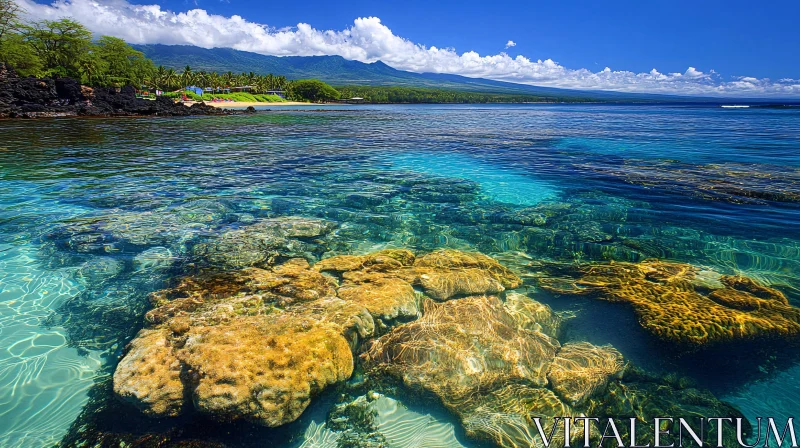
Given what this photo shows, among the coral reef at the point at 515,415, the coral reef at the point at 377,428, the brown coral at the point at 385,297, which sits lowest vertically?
the coral reef at the point at 377,428

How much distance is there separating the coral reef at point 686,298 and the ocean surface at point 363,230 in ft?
0.89

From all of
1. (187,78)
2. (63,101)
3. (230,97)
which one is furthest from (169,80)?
(63,101)

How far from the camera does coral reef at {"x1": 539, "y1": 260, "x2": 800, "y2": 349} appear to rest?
5570 mm

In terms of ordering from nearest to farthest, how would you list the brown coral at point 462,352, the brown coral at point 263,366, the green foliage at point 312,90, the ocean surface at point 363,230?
the brown coral at point 263,366 → the ocean surface at point 363,230 → the brown coral at point 462,352 → the green foliage at point 312,90

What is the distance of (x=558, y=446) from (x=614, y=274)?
15.0 feet

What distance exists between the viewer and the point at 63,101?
52.4 metres

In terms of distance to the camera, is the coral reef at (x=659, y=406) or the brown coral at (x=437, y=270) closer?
the coral reef at (x=659, y=406)

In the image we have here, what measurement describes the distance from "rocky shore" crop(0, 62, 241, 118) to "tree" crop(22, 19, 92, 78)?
20.5m

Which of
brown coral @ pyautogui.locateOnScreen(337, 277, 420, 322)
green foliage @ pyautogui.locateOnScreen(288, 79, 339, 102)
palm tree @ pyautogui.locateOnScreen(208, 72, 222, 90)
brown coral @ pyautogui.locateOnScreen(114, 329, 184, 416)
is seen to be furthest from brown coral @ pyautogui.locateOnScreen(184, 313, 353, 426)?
green foliage @ pyautogui.locateOnScreen(288, 79, 339, 102)

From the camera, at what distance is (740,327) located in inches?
220

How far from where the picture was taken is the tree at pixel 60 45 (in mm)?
69438

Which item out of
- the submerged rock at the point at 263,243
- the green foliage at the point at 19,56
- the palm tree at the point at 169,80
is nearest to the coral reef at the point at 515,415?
the submerged rock at the point at 263,243

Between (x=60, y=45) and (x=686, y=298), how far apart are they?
10520 cm

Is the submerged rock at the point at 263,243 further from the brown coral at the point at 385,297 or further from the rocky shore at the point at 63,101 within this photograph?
the rocky shore at the point at 63,101
